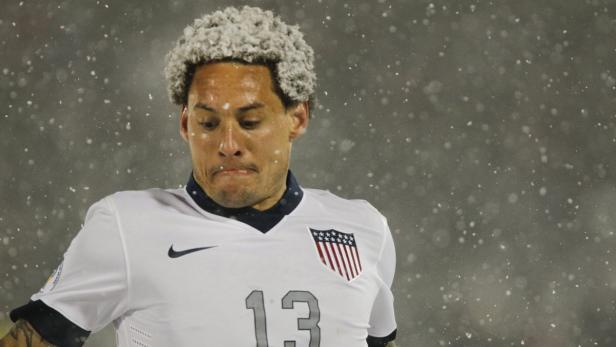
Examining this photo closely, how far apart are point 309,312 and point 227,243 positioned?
9.9 inches

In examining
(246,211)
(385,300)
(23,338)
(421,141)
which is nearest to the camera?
(23,338)

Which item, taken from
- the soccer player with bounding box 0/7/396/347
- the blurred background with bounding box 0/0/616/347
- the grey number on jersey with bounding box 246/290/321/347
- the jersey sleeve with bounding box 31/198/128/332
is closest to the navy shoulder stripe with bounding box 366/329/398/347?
the soccer player with bounding box 0/7/396/347

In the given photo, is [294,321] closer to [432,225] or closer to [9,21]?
[432,225]

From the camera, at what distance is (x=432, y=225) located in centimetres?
483

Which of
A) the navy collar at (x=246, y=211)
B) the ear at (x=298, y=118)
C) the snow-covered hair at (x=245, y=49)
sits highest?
the snow-covered hair at (x=245, y=49)

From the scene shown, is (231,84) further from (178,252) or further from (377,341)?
(377,341)

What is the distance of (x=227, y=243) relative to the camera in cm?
232

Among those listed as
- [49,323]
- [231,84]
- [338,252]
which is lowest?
[49,323]

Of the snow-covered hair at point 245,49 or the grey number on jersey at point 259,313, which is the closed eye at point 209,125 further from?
the grey number on jersey at point 259,313

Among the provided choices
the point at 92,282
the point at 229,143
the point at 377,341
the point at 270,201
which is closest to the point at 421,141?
the point at 377,341

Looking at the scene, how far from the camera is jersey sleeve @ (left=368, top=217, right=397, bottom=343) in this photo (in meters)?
2.58

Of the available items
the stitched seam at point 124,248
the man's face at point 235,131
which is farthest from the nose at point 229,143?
the stitched seam at point 124,248

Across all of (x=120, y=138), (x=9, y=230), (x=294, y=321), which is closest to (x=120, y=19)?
(x=120, y=138)

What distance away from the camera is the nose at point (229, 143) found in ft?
7.50
